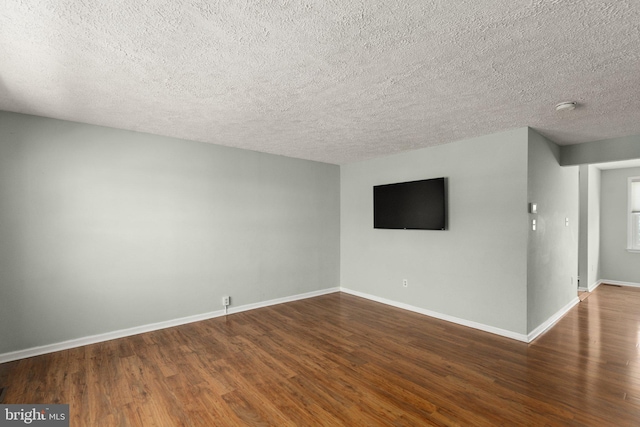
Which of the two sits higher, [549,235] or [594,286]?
[549,235]

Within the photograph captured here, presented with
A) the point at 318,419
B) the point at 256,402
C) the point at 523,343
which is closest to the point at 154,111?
the point at 256,402

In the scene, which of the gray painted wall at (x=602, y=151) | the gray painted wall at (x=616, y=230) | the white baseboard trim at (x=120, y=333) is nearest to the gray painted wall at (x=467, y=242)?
the gray painted wall at (x=602, y=151)

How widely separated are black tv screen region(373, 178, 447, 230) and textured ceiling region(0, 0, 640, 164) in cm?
111

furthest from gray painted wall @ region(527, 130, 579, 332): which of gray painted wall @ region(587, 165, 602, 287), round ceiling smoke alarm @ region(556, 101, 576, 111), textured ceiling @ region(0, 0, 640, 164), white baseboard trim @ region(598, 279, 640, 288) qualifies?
white baseboard trim @ region(598, 279, 640, 288)

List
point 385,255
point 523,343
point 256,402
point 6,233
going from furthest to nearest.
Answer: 1. point 385,255
2. point 523,343
3. point 6,233
4. point 256,402

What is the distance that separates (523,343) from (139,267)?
4596 millimetres

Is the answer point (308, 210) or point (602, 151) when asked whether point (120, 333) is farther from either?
point (602, 151)

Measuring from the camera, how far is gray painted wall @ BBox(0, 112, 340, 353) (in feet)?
9.96

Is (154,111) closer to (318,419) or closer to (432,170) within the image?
(318,419)

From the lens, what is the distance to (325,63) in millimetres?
2037

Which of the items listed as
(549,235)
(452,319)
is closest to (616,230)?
(549,235)

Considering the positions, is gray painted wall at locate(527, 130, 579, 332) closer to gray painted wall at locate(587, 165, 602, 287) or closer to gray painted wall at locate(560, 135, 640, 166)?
gray painted wall at locate(560, 135, 640, 166)

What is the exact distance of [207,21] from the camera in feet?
5.25

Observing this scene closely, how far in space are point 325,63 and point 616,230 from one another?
769 cm
